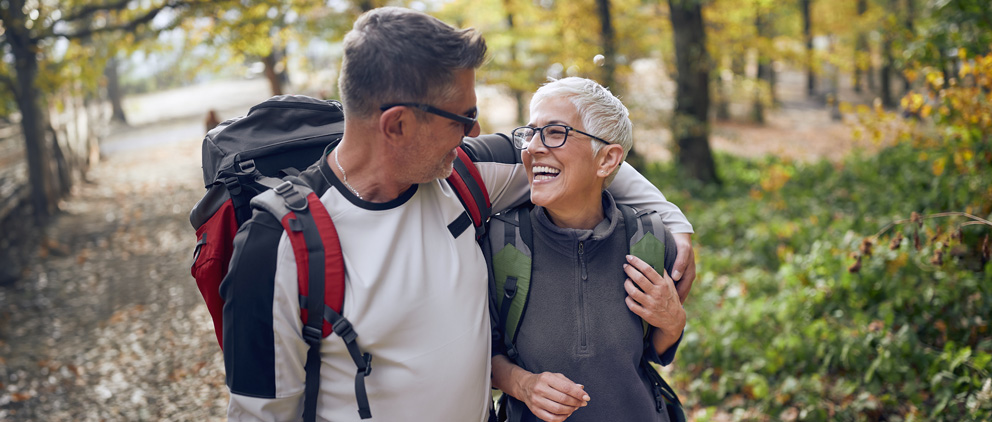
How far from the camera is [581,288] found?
208cm

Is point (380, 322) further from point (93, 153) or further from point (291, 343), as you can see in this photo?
point (93, 153)

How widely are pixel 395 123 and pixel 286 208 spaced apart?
35 centimetres

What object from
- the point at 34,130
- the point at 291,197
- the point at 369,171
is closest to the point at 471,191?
the point at 369,171

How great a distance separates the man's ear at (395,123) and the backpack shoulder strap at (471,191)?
304 mm

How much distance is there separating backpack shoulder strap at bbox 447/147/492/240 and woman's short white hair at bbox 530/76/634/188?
0.29m

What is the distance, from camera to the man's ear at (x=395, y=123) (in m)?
1.71

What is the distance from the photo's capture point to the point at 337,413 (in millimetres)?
1770

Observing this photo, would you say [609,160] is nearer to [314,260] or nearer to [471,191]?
[471,191]

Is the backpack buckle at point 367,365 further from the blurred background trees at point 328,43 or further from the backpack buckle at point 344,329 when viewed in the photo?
the blurred background trees at point 328,43

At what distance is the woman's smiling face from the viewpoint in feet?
6.79

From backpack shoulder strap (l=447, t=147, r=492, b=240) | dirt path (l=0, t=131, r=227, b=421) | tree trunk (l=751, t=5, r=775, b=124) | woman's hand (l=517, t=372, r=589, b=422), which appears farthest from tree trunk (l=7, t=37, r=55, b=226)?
tree trunk (l=751, t=5, r=775, b=124)

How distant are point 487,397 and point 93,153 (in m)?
18.4

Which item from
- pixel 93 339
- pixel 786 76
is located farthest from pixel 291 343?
pixel 786 76

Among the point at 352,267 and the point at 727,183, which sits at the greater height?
the point at 352,267
